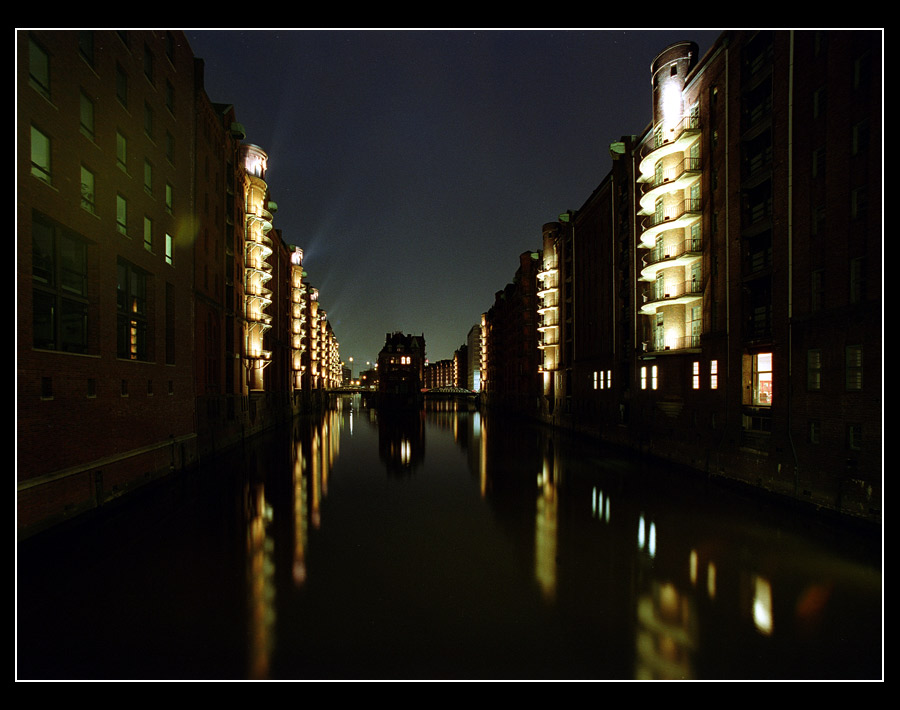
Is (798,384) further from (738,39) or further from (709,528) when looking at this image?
(738,39)

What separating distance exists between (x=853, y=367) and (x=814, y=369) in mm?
1656

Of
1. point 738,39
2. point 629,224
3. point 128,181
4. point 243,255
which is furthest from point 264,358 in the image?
point 738,39

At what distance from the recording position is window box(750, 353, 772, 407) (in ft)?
63.3

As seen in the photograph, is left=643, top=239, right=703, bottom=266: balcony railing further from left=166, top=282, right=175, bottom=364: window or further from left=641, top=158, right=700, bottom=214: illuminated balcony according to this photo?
left=166, top=282, right=175, bottom=364: window

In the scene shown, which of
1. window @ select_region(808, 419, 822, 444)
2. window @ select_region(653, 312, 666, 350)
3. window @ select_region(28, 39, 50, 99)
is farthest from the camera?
window @ select_region(653, 312, 666, 350)

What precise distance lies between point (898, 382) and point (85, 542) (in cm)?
2208

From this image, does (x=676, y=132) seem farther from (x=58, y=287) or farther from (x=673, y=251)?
(x=58, y=287)

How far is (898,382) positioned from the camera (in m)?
11.1

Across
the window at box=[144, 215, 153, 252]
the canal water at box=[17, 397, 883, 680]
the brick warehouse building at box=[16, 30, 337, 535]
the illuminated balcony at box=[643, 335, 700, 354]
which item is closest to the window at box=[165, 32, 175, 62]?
the brick warehouse building at box=[16, 30, 337, 535]

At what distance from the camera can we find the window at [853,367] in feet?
45.7

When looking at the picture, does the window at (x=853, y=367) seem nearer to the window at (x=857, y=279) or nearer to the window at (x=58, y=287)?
the window at (x=857, y=279)

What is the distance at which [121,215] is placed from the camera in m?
18.4

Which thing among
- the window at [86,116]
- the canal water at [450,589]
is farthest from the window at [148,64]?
the canal water at [450,589]

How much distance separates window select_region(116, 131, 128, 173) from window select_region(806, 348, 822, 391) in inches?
1087
